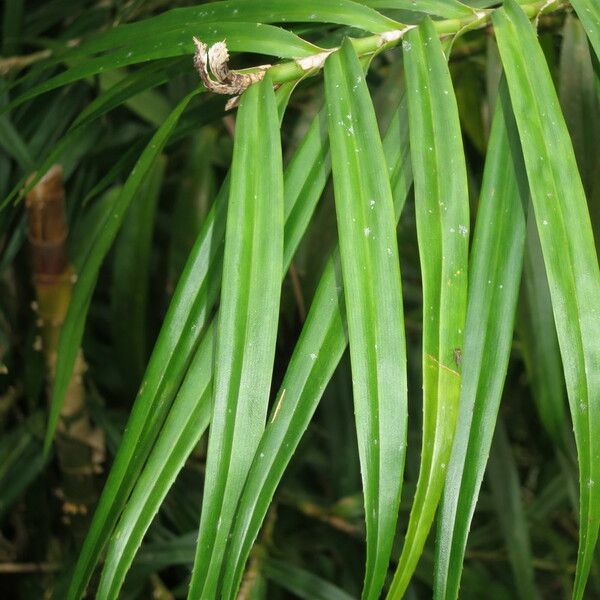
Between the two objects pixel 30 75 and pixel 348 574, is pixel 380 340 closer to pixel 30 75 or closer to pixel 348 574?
pixel 30 75

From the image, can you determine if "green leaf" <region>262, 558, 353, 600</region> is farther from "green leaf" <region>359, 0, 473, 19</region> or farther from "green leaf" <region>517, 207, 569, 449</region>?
"green leaf" <region>359, 0, 473, 19</region>

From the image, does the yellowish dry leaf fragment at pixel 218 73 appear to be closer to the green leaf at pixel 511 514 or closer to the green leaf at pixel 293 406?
the green leaf at pixel 293 406

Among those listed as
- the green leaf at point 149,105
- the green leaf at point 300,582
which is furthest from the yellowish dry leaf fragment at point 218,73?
the green leaf at point 300,582

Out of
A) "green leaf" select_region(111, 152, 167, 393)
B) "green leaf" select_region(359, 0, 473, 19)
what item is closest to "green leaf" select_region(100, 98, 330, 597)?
"green leaf" select_region(359, 0, 473, 19)

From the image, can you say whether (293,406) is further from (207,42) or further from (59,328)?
(59,328)

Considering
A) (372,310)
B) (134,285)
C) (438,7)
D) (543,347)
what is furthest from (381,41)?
(134,285)
